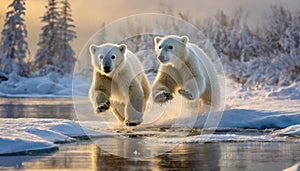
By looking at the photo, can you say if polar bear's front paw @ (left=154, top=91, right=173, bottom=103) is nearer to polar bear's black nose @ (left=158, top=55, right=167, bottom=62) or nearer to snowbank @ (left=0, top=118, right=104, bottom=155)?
polar bear's black nose @ (left=158, top=55, right=167, bottom=62)

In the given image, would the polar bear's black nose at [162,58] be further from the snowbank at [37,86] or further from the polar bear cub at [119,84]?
the snowbank at [37,86]

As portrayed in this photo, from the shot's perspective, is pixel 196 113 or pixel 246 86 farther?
pixel 246 86

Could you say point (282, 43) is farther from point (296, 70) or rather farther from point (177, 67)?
point (177, 67)

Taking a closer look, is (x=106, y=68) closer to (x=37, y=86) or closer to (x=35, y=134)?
(x=35, y=134)

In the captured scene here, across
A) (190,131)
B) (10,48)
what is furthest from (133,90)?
(10,48)

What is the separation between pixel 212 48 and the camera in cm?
3198

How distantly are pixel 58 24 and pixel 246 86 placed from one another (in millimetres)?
30513

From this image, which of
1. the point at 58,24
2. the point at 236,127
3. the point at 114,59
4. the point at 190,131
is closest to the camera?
the point at 114,59

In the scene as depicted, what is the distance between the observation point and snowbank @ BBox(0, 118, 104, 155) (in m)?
8.16

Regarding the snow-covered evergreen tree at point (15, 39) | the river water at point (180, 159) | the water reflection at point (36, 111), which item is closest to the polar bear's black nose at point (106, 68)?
the river water at point (180, 159)

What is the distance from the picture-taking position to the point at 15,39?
5228cm

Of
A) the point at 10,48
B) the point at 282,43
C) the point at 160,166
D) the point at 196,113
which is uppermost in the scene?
the point at 10,48

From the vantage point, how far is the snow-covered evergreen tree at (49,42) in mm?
54981

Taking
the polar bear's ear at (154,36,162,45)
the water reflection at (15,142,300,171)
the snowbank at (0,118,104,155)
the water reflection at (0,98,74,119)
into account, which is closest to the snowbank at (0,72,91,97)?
the water reflection at (0,98,74,119)
